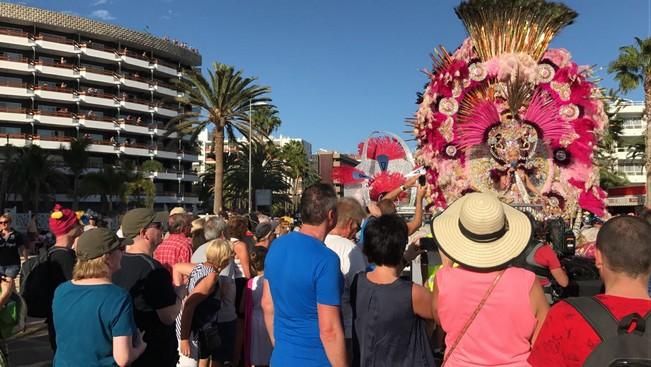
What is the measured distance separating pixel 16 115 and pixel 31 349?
49.2 metres

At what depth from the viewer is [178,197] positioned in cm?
5859

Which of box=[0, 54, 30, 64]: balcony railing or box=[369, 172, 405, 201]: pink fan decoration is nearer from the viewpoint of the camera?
box=[369, 172, 405, 201]: pink fan decoration

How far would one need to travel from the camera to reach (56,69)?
1999 inches

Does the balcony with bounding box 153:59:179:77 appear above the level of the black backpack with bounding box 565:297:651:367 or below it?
above

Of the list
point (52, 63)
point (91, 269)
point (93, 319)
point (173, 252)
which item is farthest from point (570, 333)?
point (52, 63)

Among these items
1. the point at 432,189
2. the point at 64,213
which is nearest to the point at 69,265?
the point at 64,213

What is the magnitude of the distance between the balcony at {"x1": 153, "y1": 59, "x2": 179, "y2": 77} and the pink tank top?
196 ft

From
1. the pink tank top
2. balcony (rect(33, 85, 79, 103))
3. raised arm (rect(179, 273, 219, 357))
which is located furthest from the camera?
balcony (rect(33, 85, 79, 103))

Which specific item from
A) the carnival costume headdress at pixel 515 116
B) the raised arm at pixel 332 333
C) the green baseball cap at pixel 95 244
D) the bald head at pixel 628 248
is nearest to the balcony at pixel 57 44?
the carnival costume headdress at pixel 515 116

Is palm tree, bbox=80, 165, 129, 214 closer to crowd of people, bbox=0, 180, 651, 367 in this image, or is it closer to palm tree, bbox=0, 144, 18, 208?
palm tree, bbox=0, 144, 18, 208

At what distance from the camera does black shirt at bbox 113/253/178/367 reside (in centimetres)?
359

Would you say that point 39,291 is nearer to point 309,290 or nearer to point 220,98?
point 309,290

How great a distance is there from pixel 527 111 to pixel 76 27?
2054 inches

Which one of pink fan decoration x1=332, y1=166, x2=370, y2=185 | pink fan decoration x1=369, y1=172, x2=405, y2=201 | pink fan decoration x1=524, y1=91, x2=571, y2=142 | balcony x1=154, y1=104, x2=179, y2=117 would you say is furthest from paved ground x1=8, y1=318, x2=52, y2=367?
balcony x1=154, y1=104, x2=179, y2=117
